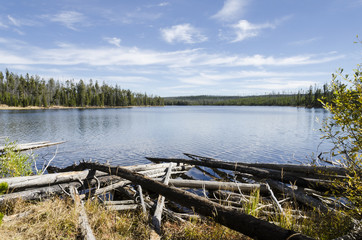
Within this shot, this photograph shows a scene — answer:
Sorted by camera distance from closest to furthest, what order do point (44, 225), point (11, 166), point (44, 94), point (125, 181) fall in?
1. point (44, 225)
2. point (125, 181)
3. point (11, 166)
4. point (44, 94)

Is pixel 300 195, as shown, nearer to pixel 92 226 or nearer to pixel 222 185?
pixel 222 185

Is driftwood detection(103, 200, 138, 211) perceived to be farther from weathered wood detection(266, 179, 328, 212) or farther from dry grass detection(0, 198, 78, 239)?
weathered wood detection(266, 179, 328, 212)

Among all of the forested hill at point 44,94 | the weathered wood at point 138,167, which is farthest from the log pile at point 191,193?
the forested hill at point 44,94

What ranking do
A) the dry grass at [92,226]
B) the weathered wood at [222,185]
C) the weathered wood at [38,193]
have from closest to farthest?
the dry grass at [92,226] → the weathered wood at [38,193] → the weathered wood at [222,185]

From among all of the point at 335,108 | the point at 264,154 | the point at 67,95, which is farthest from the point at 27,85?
the point at 335,108

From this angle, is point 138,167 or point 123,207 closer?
point 123,207

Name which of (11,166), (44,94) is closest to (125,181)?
(11,166)

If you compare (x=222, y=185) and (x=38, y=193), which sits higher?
(x=38, y=193)

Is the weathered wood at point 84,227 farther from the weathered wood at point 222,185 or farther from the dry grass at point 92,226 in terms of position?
the weathered wood at point 222,185

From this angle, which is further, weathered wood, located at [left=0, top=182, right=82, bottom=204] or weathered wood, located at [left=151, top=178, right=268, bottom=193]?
weathered wood, located at [left=151, top=178, right=268, bottom=193]

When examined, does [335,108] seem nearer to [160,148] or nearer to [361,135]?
[361,135]

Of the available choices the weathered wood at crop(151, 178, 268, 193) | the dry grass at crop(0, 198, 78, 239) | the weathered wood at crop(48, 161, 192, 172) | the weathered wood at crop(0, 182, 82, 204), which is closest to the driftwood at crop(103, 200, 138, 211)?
the dry grass at crop(0, 198, 78, 239)

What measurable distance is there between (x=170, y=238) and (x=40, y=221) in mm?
3046

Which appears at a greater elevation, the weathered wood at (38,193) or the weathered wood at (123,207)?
the weathered wood at (38,193)
